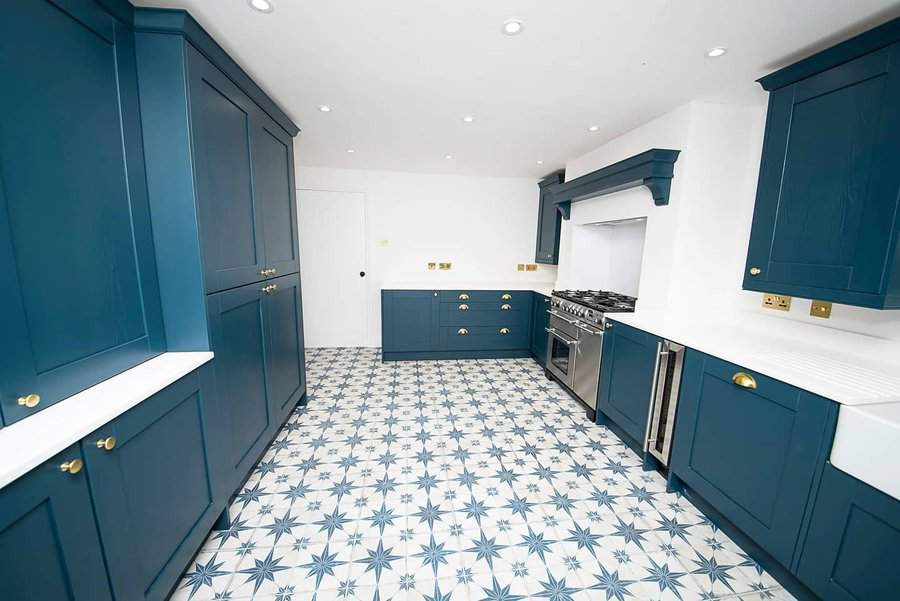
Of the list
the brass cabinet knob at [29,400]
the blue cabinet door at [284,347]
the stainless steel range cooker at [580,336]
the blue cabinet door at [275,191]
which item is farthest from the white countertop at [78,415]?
the stainless steel range cooker at [580,336]

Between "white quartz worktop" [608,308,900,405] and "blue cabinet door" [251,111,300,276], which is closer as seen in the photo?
"white quartz worktop" [608,308,900,405]

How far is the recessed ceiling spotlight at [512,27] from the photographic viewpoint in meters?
1.32

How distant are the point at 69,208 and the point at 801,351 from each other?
2954 mm

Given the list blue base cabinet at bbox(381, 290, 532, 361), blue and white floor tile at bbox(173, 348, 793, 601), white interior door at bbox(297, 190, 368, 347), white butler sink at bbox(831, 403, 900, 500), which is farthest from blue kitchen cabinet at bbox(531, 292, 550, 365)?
white butler sink at bbox(831, 403, 900, 500)

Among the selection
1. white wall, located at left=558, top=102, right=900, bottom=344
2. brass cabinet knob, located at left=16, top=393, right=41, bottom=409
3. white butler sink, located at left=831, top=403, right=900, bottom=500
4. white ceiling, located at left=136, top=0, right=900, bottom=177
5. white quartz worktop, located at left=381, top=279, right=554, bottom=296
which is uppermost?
white ceiling, located at left=136, top=0, right=900, bottom=177

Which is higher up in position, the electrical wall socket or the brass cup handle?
the electrical wall socket

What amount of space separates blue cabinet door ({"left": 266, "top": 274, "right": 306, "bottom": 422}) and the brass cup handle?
243cm

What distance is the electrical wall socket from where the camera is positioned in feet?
6.11

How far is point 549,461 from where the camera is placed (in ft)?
6.98

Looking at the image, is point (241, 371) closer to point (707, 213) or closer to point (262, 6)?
point (262, 6)

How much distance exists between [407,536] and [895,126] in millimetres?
2602

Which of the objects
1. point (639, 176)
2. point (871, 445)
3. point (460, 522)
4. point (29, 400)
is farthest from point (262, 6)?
point (871, 445)

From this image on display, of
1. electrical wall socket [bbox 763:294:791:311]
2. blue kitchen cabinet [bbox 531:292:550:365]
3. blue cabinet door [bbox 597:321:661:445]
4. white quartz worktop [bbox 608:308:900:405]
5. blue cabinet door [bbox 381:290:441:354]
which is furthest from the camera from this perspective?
blue cabinet door [bbox 381:290:441:354]

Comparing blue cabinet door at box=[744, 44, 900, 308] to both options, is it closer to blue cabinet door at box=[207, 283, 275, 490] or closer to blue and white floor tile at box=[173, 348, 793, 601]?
blue and white floor tile at box=[173, 348, 793, 601]
